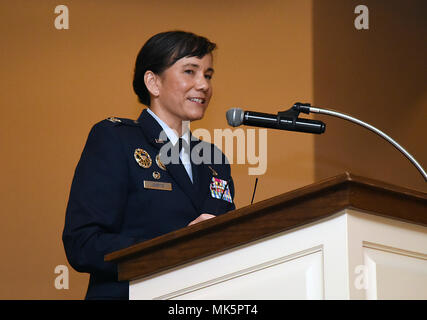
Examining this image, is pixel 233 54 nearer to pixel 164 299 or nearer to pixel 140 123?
pixel 140 123

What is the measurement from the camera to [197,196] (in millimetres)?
2123

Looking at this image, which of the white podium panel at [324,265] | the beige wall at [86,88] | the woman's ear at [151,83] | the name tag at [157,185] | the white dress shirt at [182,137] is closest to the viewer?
the white podium panel at [324,265]

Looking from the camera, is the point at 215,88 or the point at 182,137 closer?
the point at 182,137

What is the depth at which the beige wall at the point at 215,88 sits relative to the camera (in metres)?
3.28

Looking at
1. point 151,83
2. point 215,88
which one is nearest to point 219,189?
point 151,83

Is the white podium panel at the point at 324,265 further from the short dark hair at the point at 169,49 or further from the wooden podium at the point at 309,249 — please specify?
the short dark hair at the point at 169,49

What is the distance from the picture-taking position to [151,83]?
2.37m

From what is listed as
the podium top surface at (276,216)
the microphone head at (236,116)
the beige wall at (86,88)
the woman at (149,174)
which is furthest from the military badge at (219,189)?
the beige wall at (86,88)

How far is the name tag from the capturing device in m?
2.00

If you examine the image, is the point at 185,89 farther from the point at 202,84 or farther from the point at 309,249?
the point at 309,249

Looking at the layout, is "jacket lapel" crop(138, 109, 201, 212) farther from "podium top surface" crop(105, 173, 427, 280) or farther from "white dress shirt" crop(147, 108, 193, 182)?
"podium top surface" crop(105, 173, 427, 280)

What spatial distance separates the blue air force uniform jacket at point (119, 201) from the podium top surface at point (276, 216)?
0.33 metres

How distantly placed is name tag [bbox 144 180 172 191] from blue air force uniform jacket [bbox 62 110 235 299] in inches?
0.4

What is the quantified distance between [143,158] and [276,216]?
2.82 feet
